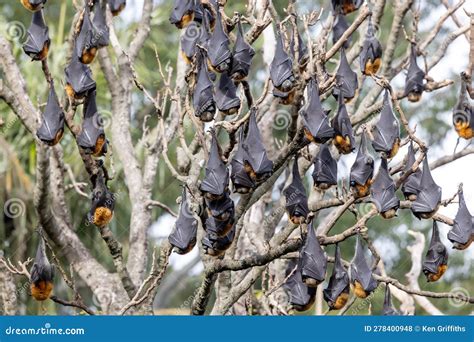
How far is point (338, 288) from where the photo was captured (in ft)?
12.5

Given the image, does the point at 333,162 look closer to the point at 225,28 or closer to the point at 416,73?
the point at 225,28

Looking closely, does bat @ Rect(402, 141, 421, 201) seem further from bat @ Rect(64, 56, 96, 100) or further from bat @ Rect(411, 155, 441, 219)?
bat @ Rect(64, 56, 96, 100)

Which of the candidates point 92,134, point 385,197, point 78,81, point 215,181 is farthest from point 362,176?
point 78,81

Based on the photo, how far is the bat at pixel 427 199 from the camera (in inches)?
146

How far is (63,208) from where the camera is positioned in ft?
16.2

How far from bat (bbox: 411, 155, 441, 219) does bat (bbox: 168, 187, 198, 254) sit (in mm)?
899

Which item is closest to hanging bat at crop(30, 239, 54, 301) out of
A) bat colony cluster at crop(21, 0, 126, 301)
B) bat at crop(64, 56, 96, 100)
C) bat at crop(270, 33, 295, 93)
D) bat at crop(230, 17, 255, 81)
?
bat colony cluster at crop(21, 0, 126, 301)

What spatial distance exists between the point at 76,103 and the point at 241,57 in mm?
785

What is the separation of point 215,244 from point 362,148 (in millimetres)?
690

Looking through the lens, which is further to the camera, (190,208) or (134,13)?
(134,13)

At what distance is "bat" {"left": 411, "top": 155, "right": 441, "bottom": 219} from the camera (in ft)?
12.1

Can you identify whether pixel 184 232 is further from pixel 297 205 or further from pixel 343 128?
pixel 343 128

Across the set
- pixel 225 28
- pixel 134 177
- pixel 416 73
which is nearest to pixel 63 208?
pixel 134 177

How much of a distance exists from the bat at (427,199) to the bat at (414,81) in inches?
40.9
